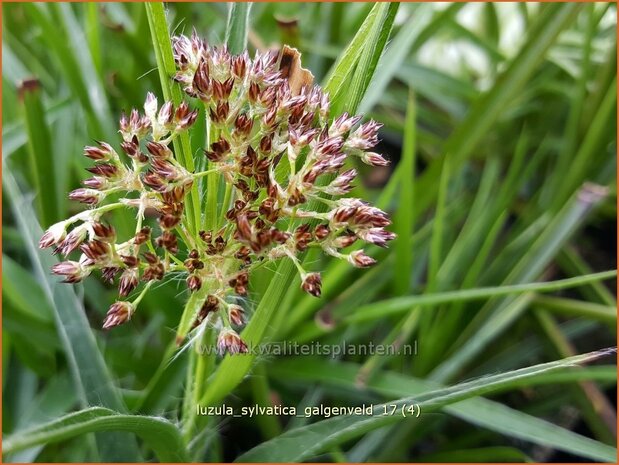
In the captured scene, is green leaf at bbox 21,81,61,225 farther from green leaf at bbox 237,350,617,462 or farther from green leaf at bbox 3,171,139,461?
green leaf at bbox 237,350,617,462

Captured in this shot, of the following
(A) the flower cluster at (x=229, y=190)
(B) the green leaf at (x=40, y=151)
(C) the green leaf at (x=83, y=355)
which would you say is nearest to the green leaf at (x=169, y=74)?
(A) the flower cluster at (x=229, y=190)

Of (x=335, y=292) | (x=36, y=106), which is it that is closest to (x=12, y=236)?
(x=36, y=106)

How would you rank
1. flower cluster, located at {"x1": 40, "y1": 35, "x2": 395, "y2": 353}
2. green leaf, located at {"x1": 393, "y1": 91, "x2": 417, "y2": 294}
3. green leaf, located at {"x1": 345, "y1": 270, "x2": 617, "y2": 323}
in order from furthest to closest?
1. green leaf, located at {"x1": 393, "y1": 91, "x2": 417, "y2": 294}
2. green leaf, located at {"x1": 345, "y1": 270, "x2": 617, "y2": 323}
3. flower cluster, located at {"x1": 40, "y1": 35, "x2": 395, "y2": 353}

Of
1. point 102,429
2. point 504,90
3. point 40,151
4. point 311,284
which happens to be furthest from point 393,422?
point 504,90

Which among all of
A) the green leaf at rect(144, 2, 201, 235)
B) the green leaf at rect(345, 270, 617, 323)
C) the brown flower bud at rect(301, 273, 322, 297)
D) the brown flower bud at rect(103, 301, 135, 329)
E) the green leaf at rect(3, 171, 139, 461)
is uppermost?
the green leaf at rect(144, 2, 201, 235)

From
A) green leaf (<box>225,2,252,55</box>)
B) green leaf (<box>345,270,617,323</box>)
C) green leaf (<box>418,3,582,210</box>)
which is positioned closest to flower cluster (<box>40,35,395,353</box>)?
green leaf (<box>225,2,252,55</box>)

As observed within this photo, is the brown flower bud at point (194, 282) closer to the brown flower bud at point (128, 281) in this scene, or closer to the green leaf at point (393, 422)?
the brown flower bud at point (128, 281)

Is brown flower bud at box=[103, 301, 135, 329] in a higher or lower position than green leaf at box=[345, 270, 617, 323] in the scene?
higher
